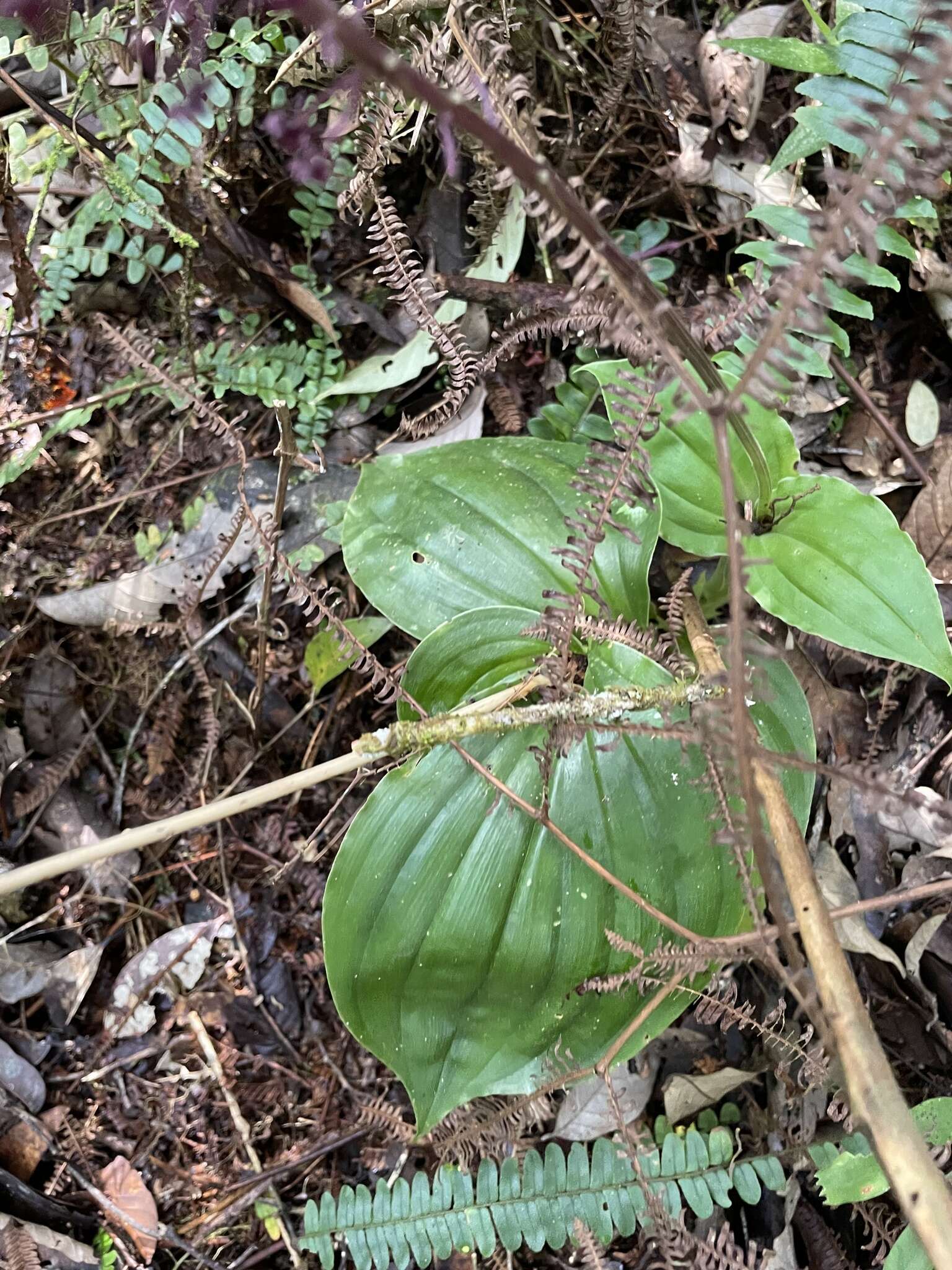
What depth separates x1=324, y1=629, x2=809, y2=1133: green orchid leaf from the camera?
2.90 ft

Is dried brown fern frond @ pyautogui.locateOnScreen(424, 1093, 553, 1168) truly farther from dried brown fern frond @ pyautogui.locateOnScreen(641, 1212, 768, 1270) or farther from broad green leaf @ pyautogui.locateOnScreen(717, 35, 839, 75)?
broad green leaf @ pyautogui.locateOnScreen(717, 35, 839, 75)

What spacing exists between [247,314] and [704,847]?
3.49 feet

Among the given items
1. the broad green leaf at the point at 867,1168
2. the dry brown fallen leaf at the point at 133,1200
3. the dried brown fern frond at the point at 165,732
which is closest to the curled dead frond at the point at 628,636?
the broad green leaf at the point at 867,1168

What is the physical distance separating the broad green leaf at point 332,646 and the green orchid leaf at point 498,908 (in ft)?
1.17

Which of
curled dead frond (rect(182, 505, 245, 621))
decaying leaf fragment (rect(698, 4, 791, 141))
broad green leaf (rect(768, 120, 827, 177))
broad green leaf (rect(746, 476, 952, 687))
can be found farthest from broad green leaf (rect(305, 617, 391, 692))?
decaying leaf fragment (rect(698, 4, 791, 141))

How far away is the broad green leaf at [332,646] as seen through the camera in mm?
1212

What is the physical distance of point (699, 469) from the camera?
929mm

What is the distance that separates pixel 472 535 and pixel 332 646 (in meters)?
0.34

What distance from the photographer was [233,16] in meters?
1.12

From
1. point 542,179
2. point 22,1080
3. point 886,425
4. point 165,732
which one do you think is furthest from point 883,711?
point 22,1080

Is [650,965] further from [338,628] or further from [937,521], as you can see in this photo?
[937,521]

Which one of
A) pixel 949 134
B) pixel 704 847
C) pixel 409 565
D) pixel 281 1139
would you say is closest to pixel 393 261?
pixel 409 565

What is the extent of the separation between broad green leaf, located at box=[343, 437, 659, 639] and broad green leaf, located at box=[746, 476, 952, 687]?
6.2 inches

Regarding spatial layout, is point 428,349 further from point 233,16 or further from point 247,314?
point 233,16
